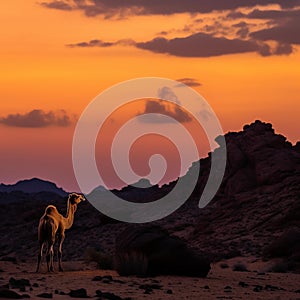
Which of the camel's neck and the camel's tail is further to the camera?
the camel's neck

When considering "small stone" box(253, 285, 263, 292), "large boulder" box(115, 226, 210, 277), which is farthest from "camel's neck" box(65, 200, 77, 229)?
"small stone" box(253, 285, 263, 292)

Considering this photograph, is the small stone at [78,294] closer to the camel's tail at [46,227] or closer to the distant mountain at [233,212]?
the camel's tail at [46,227]

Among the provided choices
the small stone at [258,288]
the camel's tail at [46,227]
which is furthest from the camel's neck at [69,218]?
the small stone at [258,288]

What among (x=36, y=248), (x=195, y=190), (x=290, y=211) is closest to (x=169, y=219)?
(x=195, y=190)

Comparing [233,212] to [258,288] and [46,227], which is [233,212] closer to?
[46,227]

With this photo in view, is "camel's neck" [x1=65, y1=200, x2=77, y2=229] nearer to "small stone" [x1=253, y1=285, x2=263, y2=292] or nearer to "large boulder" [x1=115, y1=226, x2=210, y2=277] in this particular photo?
"large boulder" [x1=115, y1=226, x2=210, y2=277]

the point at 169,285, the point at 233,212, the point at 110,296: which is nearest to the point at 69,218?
the point at 169,285

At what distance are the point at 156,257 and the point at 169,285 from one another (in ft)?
9.33

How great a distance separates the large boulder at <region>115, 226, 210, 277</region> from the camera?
85.1ft

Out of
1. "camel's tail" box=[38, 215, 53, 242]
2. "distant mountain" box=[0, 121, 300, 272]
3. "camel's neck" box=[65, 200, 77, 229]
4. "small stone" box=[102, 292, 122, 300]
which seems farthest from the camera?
"distant mountain" box=[0, 121, 300, 272]

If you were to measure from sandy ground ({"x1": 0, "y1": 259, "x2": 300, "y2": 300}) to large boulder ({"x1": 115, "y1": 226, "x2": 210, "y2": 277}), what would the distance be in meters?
0.54

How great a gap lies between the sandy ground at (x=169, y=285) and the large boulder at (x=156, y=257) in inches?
21.3

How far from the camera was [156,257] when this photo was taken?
26.1 m

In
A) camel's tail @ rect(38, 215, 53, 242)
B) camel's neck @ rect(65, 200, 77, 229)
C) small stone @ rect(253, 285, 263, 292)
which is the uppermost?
camel's neck @ rect(65, 200, 77, 229)
